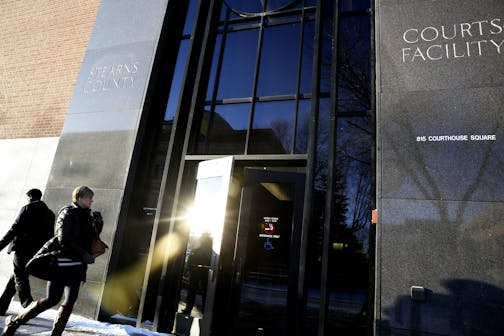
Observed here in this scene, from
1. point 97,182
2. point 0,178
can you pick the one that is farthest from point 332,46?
point 0,178

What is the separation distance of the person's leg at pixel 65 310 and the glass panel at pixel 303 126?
3326 mm

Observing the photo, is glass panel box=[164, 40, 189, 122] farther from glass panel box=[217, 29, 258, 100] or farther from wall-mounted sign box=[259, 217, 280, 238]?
wall-mounted sign box=[259, 217, 280, 238]

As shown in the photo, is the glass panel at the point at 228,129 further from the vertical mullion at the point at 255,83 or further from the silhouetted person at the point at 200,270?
the silhouetted person at the point at 200,270

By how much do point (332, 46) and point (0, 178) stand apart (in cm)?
718

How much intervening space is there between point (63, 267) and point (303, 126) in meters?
3.63

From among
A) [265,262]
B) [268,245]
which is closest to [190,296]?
[265,262]

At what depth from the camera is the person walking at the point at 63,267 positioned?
3121 mm

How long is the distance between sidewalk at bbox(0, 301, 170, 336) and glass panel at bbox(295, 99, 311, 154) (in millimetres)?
3444

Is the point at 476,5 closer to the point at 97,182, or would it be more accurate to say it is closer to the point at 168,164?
the point at 168,164

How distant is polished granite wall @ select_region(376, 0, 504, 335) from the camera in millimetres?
3162

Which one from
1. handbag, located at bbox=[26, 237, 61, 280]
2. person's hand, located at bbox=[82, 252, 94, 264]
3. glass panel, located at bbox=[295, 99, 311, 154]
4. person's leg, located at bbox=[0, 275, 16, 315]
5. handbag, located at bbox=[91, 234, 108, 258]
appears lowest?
person's leg, located at bbox=[0, 275, 16, 315]

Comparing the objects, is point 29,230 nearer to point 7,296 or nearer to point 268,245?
point 7,296

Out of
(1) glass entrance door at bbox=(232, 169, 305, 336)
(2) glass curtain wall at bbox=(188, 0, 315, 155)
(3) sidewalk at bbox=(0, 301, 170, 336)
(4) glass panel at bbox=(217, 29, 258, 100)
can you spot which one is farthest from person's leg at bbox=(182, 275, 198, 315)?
A: (4) glass panel at bbox=(217, 29, 258, 100)

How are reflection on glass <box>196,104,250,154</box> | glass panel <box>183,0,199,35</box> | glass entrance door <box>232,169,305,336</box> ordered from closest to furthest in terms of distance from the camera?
1. glass entrance door <box>232,169,305,336</box>
2. reflection on glass <box>196,104,250,154</box>
3. glass panel <box>183,0,199,35</box>
